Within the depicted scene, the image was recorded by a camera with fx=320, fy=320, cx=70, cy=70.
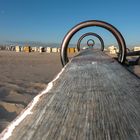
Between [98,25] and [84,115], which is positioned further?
[98,25]

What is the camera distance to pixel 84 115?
3.05 feet

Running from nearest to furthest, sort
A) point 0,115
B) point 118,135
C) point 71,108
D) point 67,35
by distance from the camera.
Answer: point 118,135 → point 71,108 → point 0,115 → point 67,35

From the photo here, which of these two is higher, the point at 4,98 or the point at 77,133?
the point at 77,133

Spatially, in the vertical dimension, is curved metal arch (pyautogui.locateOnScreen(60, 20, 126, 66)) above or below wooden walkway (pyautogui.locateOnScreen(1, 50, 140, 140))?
above

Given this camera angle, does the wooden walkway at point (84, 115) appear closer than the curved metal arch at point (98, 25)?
Yes

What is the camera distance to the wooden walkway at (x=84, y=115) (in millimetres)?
777

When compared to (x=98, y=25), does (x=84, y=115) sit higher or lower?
lower

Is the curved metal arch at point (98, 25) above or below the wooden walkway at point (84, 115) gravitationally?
above

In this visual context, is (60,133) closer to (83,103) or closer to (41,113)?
(41,113)

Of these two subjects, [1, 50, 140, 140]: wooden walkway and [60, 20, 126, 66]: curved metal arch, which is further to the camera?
[60, 20, 126, 66]: curved metal arch

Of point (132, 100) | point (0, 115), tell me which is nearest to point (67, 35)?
point (0, 115)

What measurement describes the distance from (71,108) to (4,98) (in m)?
3.32

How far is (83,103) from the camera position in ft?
3.50

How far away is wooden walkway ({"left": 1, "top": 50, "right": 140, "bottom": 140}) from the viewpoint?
0.78 metres
